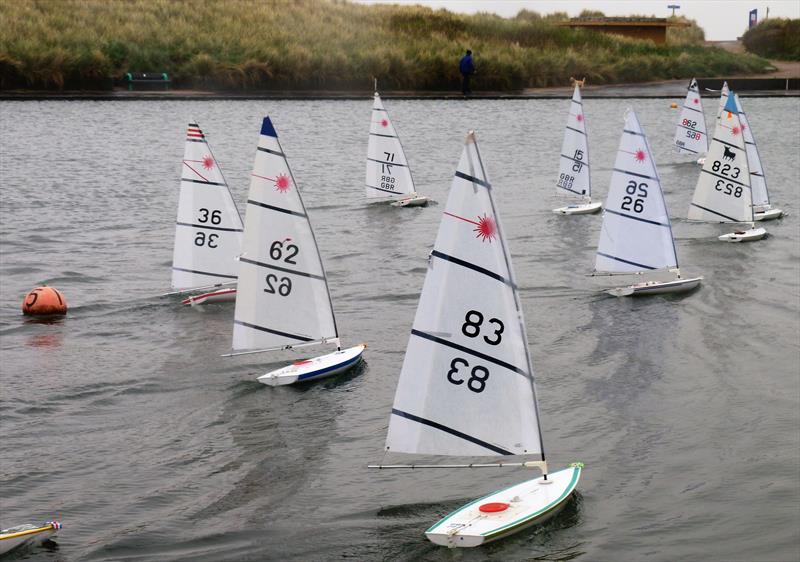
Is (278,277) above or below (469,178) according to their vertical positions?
below

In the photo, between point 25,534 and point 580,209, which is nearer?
point 25,534

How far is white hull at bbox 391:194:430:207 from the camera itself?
45.9 metres

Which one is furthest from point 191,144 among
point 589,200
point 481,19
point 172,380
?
point 481,19

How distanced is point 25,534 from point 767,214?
107ft

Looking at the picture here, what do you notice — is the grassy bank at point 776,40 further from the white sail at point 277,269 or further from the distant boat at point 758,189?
the white sail at point 277,269

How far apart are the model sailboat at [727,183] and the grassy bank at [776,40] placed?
77.2m

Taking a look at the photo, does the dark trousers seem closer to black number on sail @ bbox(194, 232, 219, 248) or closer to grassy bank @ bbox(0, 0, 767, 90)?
grassy bank @ bbox(0, 0, 767, 90)

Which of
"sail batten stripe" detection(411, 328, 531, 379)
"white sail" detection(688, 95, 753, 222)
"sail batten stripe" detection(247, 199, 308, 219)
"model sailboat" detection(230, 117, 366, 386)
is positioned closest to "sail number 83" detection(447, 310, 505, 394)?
"sail batten stripe" detection(411, 328, 531, 379)

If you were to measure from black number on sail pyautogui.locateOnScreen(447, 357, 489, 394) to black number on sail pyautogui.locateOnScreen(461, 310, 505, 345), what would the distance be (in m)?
0.40

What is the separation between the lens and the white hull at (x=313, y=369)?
23.4 metres

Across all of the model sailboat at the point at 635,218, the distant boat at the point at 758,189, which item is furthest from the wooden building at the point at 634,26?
the model sailboat at the point at 635,218

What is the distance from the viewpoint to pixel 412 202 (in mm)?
46000

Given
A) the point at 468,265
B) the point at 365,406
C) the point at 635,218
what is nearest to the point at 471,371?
the point at 468,265

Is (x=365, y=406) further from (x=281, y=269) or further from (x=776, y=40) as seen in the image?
(x=776, y=40)
